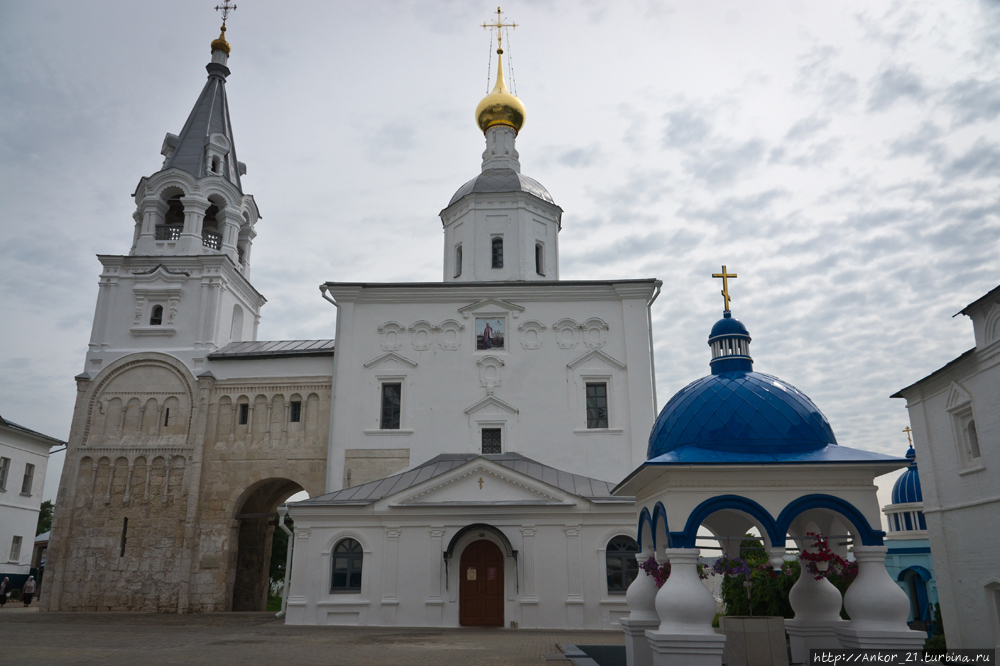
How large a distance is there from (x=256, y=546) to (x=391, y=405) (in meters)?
8.79

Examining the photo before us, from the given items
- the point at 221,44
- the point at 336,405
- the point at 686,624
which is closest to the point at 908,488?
the point at 336,405

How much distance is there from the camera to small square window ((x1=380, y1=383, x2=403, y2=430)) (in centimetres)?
2175

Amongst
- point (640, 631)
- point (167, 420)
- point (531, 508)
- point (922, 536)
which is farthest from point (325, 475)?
point (922, 536)

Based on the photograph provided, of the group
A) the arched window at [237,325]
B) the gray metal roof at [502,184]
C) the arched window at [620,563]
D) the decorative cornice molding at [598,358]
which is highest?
the gray metal roof at [502,184]

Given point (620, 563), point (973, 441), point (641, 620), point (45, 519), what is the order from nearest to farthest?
point (641, 620) → point (973, 441) → point (620, 563) → point (45, 519)

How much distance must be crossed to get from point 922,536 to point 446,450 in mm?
15686

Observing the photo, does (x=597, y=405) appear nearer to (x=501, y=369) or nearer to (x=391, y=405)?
(x=501, y=369)

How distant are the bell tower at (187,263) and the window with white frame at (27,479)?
9.95 meters

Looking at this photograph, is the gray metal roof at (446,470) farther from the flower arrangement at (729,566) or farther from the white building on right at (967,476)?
the flower arrangement at (729,566)

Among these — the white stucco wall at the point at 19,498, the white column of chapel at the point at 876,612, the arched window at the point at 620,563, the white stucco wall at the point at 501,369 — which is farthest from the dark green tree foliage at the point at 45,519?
the white column of chapel at the point at 876,612

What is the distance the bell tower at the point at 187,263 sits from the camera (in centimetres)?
2409

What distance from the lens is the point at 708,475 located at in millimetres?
8055

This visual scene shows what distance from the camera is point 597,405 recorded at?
21656 millimetres

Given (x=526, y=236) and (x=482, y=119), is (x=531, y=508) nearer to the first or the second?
(x=526, y=236)
